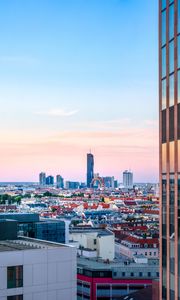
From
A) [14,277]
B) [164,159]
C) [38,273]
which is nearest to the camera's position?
[164,159]

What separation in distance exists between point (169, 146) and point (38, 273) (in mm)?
13977

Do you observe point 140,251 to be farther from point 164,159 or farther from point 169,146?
point 169,146

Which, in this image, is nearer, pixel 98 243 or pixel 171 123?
pixel 171 123

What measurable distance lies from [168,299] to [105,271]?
189ft

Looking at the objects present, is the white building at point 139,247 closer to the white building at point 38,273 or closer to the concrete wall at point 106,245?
the concrete wall at point 106,245

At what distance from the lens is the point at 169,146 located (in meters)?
20.0

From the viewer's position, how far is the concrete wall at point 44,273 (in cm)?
3080

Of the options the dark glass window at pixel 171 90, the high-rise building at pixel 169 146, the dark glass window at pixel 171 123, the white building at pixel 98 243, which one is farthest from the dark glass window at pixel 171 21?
the white building at pixel 98 243

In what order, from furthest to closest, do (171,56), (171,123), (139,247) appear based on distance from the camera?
(139,247) → (171,56) → (171,123)

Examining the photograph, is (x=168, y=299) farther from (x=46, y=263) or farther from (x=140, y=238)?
(x=140, y=238)

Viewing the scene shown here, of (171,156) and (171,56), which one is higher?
(171,56)

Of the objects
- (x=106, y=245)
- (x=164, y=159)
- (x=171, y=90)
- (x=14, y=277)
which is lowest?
(x=106, y=245)

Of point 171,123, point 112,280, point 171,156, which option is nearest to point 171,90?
point 171,123

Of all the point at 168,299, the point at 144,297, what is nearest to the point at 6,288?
the point at 168,299
